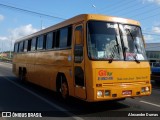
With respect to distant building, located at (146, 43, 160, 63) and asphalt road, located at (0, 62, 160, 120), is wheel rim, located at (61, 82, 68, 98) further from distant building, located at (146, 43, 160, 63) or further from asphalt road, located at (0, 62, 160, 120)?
distant building, located at (146, 43, 160, 63)

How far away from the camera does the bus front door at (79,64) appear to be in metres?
9.66

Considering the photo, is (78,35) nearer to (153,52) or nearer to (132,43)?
(132,43)

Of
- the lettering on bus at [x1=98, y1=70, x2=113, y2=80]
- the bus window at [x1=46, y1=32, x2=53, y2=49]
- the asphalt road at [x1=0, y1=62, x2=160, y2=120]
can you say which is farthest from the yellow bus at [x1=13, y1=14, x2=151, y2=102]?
the bus window at [x1=46, y1=32, x2=53, y2=49]

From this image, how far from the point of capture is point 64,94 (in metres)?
11.3

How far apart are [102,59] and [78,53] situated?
1030mm

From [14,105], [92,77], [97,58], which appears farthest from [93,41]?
[14,105]

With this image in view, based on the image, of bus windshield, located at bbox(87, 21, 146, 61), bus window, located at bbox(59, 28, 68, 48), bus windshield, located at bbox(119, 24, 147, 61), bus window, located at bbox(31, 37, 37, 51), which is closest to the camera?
bus windshield, located at bbox(87, 21, 146, 61)

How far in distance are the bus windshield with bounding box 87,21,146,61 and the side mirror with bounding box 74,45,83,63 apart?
485 mm

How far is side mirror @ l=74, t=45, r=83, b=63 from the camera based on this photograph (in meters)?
9.82

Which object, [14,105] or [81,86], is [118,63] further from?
[14,105]

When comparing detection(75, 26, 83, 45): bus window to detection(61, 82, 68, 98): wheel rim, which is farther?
detection(61, 82, 68, 98): wheel rim

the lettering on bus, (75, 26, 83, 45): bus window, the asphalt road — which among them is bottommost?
the asphalt road

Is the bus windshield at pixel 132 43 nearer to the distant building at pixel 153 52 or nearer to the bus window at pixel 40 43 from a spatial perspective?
the bus window at pixel 40 43

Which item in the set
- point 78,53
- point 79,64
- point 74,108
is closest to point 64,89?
point 74,108
